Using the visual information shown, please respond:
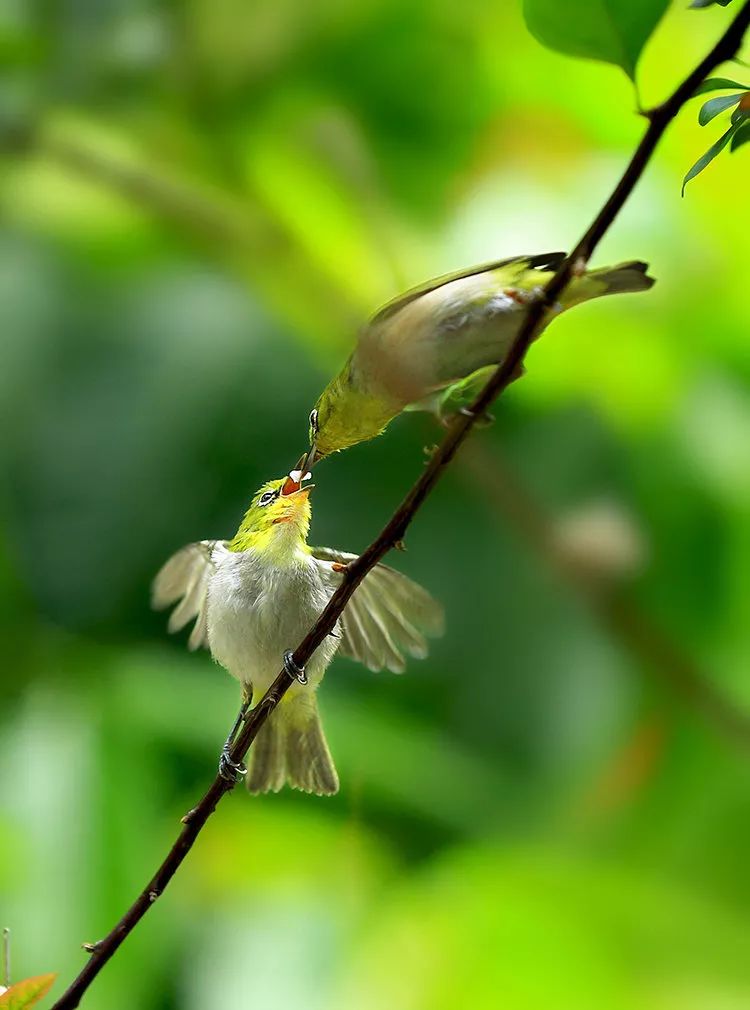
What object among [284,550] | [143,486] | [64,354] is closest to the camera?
[284,550]

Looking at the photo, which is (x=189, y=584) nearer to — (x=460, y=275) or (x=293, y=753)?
(x=293, y=753)

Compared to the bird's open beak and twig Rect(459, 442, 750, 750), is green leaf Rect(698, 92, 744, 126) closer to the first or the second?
the bird's open beak

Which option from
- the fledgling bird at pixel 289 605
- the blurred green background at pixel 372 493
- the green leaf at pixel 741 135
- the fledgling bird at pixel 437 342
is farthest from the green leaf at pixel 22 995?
the blurred green background at pixel 372 493

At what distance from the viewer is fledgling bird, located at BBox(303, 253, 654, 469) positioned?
354 millimetres

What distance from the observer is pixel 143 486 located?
1.07m

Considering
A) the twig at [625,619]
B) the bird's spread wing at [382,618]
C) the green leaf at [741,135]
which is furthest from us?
the twig at [625,619]

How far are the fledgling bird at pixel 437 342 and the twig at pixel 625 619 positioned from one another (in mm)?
Result: 609

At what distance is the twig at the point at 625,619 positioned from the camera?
101cm

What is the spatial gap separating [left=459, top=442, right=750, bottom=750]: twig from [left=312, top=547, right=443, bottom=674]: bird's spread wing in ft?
1.82

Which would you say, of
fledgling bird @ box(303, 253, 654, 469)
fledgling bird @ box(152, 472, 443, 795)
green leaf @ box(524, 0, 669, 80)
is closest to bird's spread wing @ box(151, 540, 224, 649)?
fledgling bird @ box(152, 472, 443, 795)

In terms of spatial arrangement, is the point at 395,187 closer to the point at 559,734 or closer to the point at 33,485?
the point at 33,485

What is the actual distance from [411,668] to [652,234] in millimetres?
515

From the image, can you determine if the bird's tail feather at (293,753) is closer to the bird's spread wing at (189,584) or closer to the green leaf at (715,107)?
the bird's spread wing at (189,584)

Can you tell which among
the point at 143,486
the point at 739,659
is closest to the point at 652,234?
the point at 739,659
